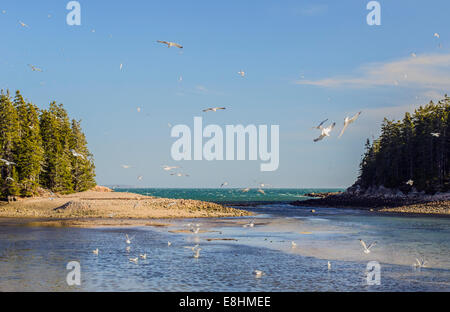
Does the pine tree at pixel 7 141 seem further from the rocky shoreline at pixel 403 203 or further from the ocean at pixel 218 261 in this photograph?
the rocky shoreline at pixel 403 203

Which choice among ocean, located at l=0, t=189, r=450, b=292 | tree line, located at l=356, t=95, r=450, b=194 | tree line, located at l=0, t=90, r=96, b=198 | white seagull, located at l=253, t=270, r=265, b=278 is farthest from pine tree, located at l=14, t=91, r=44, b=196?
tree line, located at l=356, t=95, r=450, b=194

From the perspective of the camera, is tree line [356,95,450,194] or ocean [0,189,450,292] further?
tree line [356,95,450,194]

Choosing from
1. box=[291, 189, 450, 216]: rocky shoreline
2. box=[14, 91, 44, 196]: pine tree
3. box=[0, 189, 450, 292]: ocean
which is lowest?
box=[291, 189, 450, 216]: rocky shoreline

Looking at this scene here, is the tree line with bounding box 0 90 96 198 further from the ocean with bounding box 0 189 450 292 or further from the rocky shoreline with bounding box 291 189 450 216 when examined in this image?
the rocky shoreline with bounding box 291 189 450 216

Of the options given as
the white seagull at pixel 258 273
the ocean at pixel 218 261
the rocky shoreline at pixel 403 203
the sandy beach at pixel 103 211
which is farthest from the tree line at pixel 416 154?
the white seagull at pixel 258 273

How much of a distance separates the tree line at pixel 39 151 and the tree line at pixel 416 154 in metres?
64.8

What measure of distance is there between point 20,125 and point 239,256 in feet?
194

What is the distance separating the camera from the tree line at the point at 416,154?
3962 inches

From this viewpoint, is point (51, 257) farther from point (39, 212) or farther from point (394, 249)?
point (39, 212)

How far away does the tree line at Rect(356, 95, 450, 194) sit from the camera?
101 m

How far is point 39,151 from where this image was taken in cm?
7425

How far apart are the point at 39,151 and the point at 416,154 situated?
282ft

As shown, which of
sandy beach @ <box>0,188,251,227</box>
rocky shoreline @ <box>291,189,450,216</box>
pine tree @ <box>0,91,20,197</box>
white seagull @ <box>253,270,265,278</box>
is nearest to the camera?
white seagull @ <box>253,270,265,278</box>

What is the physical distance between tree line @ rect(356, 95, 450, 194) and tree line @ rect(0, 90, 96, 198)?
213 ft
